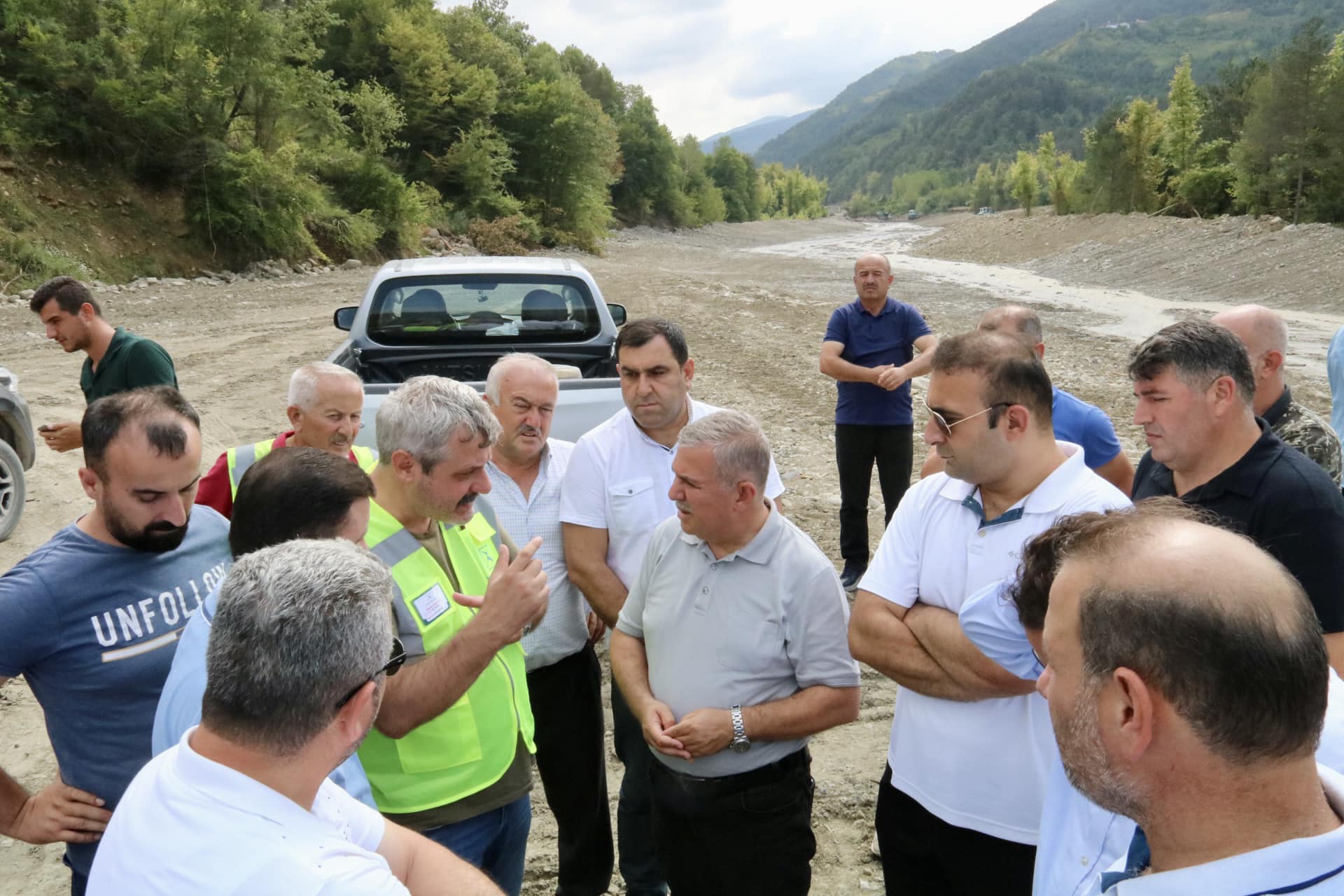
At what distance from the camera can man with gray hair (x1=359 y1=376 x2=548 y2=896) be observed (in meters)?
2.12

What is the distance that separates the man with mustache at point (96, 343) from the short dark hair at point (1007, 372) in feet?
12.7

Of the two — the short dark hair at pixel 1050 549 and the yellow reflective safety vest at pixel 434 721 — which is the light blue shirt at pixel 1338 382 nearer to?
the short dark hair at pixel 1050 549

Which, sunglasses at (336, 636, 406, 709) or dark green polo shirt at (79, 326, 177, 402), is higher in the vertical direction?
dark green polo shirt at (79, 326, 177, 402)

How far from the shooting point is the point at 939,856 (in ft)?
7.91

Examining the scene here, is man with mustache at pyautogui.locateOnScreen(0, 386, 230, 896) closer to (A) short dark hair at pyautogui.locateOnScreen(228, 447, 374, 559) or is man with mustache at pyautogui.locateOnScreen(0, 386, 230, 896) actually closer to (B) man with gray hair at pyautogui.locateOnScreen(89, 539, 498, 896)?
(A) short dark hair at pyautogui.locateOnScreen(228, 447, 374, 559)

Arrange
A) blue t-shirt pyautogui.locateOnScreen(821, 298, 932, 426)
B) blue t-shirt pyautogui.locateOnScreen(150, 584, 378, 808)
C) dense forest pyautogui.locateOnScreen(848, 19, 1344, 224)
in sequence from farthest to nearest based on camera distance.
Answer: dense forest pyautogui.locateOnScreen(848, 19, 1344, 224), blue t-shirt pyautogui.locateOnScreen(821, 298, 932, 426), blue t-shirt pyautogui.locateOnScreen(150, 584, 378, 808)

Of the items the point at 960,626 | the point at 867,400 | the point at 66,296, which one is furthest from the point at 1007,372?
the point at 66,296

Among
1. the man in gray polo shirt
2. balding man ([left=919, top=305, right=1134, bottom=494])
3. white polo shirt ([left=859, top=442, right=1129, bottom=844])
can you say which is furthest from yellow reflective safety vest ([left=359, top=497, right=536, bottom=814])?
balding man ([left=919, top=305, right=1134, bottom=494])

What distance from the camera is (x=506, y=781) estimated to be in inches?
95.4

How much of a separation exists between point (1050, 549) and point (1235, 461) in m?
1.45

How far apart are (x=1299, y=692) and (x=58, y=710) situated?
98.8 inches

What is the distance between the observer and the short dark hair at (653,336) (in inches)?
138

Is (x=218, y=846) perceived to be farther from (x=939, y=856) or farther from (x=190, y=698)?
(x=939, y=856)

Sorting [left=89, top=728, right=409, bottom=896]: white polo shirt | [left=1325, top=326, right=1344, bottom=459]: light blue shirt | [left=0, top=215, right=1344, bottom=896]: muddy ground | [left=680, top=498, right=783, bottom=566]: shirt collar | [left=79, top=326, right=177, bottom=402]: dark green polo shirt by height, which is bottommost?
[left=0, top=215, right=1344, bottom=896]: muddy ground
